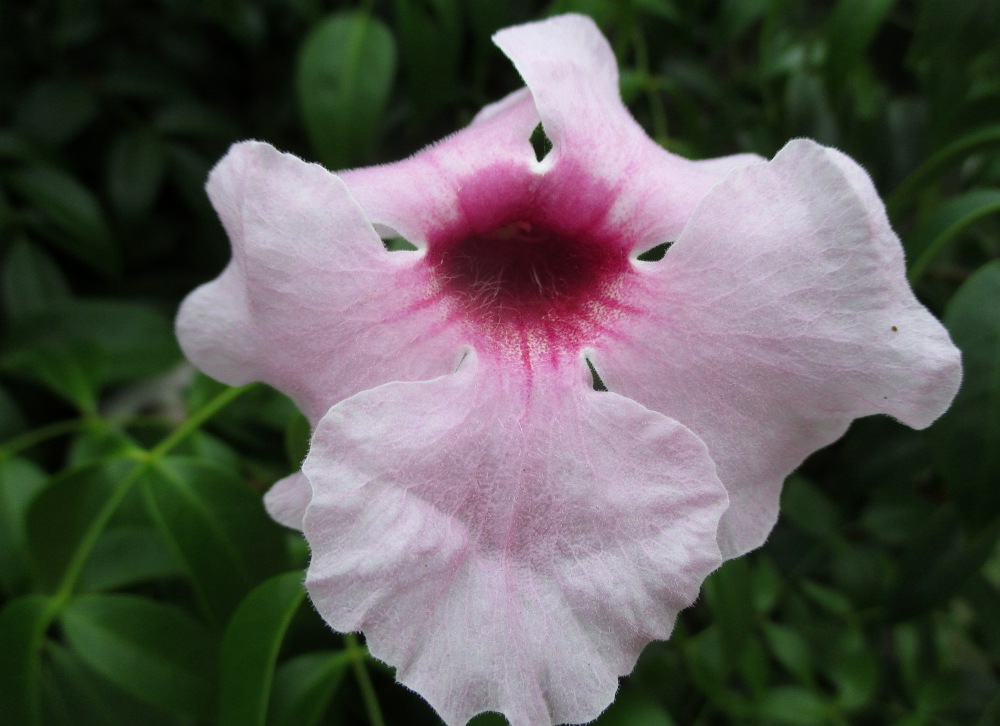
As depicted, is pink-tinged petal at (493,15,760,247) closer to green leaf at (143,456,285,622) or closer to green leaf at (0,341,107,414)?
green leaf at (143,456,285,622)

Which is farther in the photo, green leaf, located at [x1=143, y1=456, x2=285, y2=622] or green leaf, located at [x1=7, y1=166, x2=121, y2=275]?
green leaf, located at [x1=7, y1=166, x2=121, y2=275]

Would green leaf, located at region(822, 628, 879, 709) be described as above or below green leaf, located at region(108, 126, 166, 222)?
below

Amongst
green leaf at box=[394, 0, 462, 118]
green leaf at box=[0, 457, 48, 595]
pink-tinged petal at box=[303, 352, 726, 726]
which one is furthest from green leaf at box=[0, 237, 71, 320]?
pink-tinged petal at box=[303, 352, 726, 726]

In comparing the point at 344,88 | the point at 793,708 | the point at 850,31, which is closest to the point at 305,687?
the point at 793,708

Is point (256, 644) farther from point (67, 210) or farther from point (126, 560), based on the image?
point (67, 210)

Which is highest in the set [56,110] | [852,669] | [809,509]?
[56,110]

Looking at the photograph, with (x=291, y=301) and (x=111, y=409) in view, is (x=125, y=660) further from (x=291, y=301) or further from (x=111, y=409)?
(x=111, y=409)
